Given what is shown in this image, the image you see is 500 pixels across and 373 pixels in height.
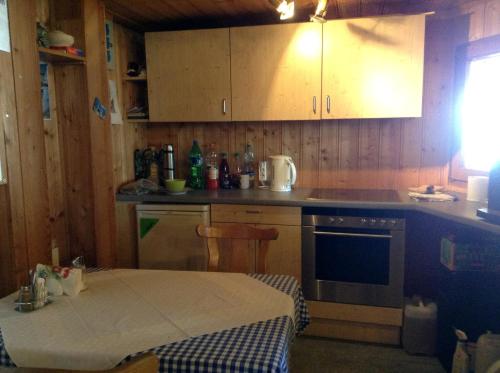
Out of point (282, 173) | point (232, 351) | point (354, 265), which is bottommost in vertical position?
point (354, 265)

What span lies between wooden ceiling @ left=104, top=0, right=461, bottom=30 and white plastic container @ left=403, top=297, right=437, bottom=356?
198cm

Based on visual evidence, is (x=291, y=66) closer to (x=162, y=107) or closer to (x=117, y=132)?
(x=162, y=107)

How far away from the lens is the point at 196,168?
10.9ft

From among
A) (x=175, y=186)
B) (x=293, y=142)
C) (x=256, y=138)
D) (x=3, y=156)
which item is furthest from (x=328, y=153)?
(x=3, y=156)

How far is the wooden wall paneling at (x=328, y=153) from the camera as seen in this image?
3174 mm

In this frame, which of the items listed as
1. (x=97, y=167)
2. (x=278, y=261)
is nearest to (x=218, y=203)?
(x=278, y=261)

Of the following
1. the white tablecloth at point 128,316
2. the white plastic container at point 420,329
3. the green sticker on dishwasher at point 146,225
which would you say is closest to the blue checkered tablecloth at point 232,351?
the white tablecloth at point 128,316

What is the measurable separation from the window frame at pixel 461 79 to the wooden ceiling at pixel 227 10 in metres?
0.32

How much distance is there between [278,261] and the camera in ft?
9.11

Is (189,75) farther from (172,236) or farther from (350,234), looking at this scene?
(350,234)

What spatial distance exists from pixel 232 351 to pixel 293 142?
7.53 ft

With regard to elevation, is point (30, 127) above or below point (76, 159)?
above

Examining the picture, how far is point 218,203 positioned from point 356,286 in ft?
3.47

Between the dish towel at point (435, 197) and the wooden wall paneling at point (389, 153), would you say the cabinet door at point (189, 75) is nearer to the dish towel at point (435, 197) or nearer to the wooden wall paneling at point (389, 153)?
the wooden wall paneling at point (389, 153)
